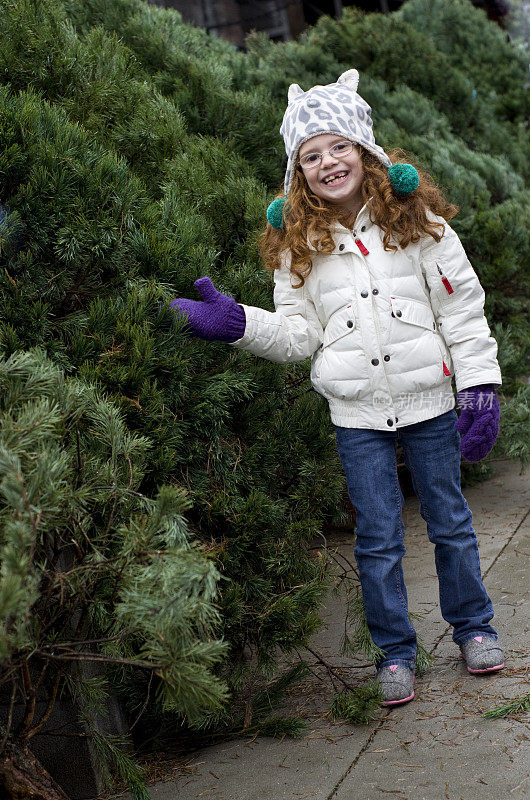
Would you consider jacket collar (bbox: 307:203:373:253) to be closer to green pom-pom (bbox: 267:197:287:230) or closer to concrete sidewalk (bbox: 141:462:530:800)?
A: green pom-pom (bbox: 267:197:287:230)

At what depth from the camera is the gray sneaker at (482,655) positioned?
271 cm

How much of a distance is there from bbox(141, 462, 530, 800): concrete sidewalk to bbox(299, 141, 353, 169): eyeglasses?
1.75m

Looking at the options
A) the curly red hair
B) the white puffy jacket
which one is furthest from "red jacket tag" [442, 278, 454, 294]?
the curly red hair

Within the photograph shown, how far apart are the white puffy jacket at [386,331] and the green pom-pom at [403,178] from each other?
13 centimetres

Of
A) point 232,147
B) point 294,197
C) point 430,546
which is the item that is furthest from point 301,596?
point 232,147

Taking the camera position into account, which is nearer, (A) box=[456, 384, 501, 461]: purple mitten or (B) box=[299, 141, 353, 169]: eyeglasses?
(A) box=[456, 384, 501, 461]: purple mitten

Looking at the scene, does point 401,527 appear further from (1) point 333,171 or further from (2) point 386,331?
(1) point 333,171

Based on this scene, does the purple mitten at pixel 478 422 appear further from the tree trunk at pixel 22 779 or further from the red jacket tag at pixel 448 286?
the tree trunk at pixel 22 779

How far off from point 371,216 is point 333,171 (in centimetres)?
19

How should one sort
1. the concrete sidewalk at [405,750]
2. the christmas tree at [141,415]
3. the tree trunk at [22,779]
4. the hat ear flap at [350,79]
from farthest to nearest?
the hat ear flap at [350,79], the concrete sidewalk at [405,750], the tree trunk at [22,779], the christmas tree at [141,415]

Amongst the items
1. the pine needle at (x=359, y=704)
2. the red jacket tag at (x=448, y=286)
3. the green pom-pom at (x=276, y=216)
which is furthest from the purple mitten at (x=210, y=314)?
the pine needle at (x=359, y=704)

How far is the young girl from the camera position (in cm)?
269

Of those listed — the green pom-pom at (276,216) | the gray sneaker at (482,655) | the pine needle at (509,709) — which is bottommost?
the gray sneaker at (482,655)

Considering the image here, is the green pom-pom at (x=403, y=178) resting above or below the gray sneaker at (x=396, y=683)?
above
